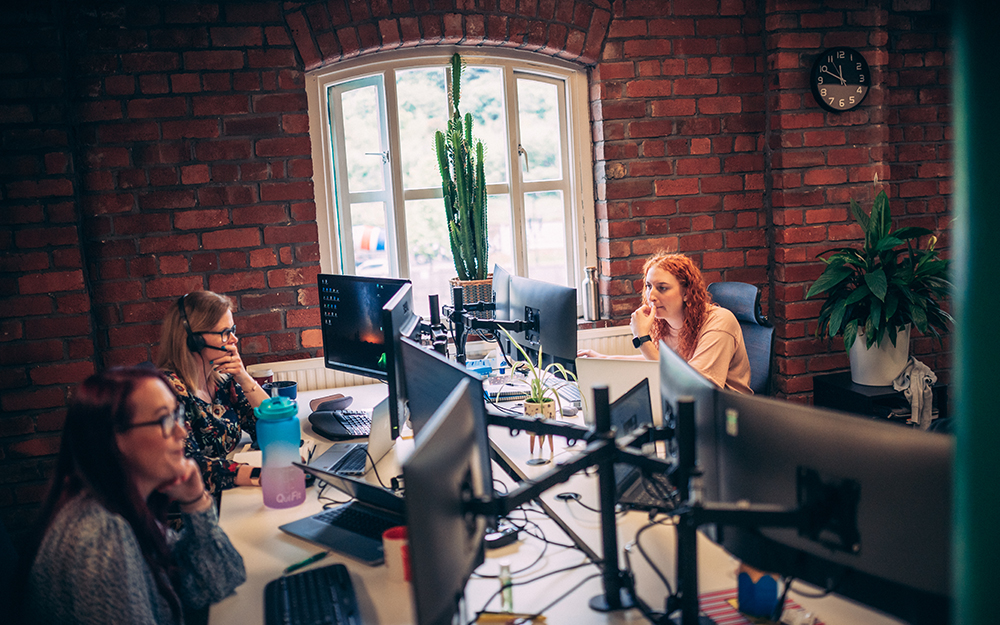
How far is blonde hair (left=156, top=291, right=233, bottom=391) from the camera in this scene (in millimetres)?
2314

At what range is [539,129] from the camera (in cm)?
375

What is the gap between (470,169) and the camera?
3420 mm

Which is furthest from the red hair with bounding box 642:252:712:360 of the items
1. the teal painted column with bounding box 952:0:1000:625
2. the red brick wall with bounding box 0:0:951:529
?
the teal painted column with bounding box 952:0:1000:625

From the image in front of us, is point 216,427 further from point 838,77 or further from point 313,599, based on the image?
point 838,77

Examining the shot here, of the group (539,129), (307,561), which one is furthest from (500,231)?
(307,561)

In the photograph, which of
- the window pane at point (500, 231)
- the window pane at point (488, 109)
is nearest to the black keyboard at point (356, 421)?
the window pane at point (500, 231)

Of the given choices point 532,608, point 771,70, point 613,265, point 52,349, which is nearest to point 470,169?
point 613,265

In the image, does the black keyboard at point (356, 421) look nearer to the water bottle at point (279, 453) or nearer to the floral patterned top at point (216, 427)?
the floral patterned top at point (216, 427)

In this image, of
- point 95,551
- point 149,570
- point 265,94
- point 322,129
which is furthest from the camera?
point 322,129

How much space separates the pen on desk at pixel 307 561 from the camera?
5.19ft

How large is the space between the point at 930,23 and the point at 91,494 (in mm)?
4250

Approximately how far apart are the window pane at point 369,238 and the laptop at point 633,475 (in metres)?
2.13

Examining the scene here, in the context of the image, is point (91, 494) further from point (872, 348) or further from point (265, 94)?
point (872, 348)

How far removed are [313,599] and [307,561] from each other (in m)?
0.19
